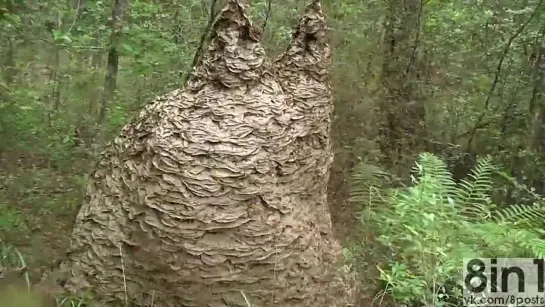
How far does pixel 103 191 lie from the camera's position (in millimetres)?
3738

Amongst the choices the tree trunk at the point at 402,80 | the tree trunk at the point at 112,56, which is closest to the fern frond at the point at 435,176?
the tree trunk at the point at 402,80

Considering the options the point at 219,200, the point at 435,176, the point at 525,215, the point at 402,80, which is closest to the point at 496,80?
the point at 402,80

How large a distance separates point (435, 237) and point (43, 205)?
384cm

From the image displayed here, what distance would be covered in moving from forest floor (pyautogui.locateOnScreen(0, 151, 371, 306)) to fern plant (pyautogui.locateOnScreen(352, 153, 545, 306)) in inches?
14.3

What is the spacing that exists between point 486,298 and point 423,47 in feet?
17.3

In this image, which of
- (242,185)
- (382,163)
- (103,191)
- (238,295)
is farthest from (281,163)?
(382,163)

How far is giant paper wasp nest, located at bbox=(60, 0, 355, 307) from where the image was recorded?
3393mm

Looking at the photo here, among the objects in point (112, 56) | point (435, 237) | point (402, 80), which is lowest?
point (435, 237)

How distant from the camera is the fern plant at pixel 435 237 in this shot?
372cm

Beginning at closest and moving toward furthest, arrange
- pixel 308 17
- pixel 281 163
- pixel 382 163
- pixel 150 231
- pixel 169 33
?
1. pixel 150 231
2. pixel 281 163
3. pixel 308 17
4. pixel 382 163
5. pixel 169 33

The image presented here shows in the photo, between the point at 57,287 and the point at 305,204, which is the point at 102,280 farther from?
the point at 305,204

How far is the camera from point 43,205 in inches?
235

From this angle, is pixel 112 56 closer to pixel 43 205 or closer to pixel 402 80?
pixel 43 205

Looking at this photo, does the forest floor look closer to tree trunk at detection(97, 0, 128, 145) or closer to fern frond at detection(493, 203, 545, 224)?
tree trunk at detection(97, 0, 128, 145)
